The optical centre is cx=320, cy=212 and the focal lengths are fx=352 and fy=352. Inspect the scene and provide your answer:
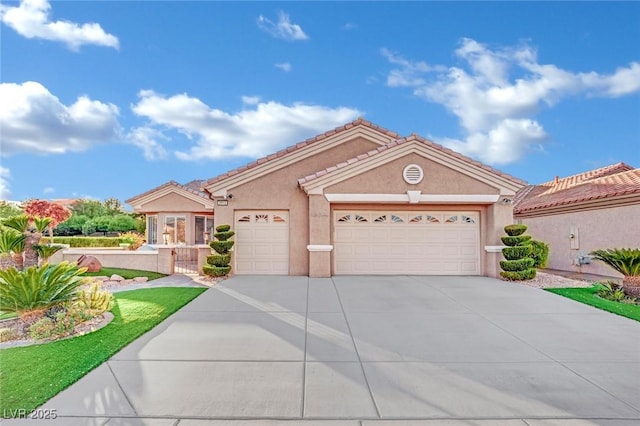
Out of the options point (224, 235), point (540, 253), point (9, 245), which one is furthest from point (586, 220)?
point (9, 245)

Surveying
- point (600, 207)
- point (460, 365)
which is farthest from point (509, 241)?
point (460, 365)

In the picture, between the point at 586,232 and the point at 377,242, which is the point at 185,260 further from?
the point at 586,232

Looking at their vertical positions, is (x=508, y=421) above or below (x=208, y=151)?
below

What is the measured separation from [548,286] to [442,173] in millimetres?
4965

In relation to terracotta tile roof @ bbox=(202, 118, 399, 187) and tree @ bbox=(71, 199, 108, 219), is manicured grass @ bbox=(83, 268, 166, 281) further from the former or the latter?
tree @ bbox=(71, 199, 108, 219)

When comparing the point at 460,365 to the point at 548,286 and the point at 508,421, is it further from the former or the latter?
the point at 548,286

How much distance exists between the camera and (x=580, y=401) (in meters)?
4.00

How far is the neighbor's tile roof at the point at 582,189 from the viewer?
1355cm

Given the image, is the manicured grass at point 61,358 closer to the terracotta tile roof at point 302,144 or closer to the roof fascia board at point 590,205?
the terracotta tile roof at point 302,144

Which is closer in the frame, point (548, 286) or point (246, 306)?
point (246, 306)

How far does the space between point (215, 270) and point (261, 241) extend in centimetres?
199

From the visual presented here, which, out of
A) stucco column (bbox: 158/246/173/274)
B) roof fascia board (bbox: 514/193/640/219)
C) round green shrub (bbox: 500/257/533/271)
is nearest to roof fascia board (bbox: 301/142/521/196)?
round green shrub (bbox: 500/257/533/271)

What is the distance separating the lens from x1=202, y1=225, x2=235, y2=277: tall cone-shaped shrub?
12242 millimetres

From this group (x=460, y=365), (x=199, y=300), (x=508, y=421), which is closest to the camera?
(x=508, y=421)
